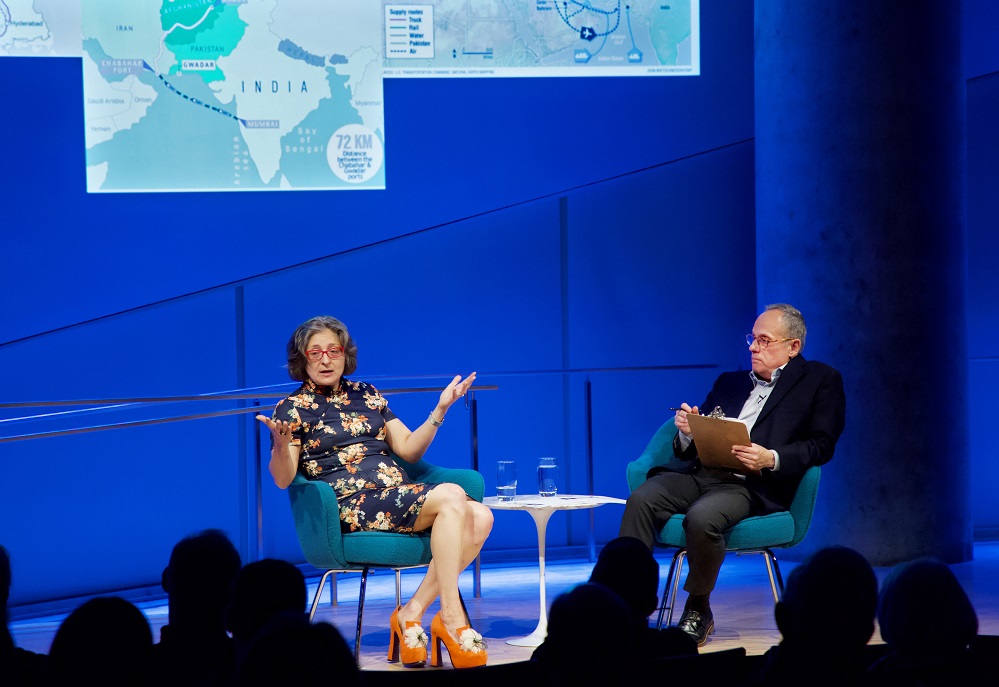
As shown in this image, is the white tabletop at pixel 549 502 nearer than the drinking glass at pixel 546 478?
Yes

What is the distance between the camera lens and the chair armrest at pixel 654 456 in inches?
170

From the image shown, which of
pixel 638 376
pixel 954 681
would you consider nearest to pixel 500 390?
pixel 638 376

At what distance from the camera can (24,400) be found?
532cm

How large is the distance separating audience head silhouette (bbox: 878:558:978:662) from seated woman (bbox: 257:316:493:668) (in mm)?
2052

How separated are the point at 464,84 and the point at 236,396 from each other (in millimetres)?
2227

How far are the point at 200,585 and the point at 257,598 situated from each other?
132 millimetres

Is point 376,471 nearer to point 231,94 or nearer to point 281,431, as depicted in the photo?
point 281,431

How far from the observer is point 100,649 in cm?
158

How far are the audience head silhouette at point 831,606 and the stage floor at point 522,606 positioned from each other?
2.08m

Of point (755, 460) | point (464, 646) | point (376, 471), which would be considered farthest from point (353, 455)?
point (755, 460)

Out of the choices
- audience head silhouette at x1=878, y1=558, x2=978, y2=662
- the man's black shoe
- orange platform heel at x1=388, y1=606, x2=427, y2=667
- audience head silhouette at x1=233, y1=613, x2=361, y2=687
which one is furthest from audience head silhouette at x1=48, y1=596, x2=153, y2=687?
the man's black shoe

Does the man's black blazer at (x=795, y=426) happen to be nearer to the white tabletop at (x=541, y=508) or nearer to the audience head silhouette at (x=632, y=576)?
the white tabletop at (x=541, y=508)

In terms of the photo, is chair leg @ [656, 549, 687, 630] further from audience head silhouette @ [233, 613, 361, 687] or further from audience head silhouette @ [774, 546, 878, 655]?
audience head silhouette @ [233, 613, 361, 687]

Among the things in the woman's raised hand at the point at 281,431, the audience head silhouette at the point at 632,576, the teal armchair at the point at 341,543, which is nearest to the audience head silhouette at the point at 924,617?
the audience head silhouette at the point at 632,576
